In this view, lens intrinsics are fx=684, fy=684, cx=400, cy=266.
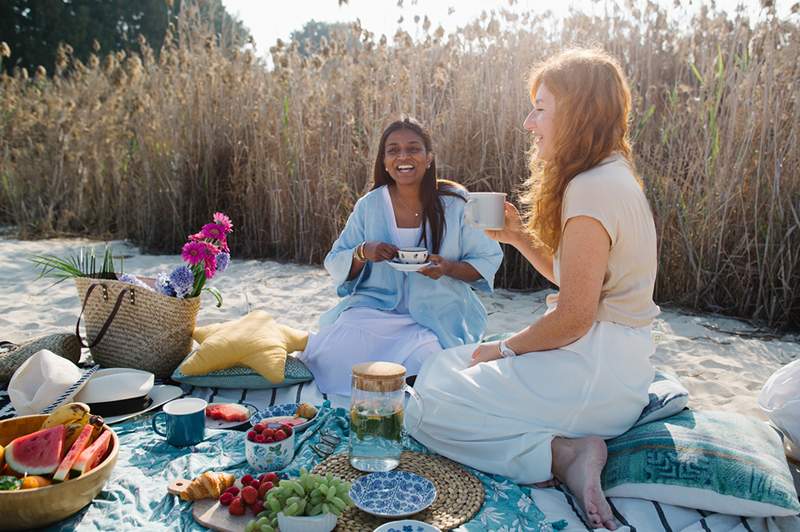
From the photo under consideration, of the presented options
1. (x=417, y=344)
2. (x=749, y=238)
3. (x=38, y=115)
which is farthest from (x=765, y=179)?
(x=38, y=115)

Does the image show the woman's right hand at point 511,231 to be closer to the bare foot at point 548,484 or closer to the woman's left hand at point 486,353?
the woman's left hand at point 486,353

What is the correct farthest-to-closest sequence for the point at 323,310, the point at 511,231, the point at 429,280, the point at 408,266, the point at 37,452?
the point at 323,310 < the point at 429,280 < the point at 408,266 < the point at 511,231 < the point at 37,452

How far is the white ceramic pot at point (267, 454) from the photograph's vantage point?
2396 millimetres

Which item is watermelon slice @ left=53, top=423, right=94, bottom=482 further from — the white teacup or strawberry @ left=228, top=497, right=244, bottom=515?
the white teacup

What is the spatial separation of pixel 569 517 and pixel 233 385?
69.3 inches

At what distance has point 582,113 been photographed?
226 cm

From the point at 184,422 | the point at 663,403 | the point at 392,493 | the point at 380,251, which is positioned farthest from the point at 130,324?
the point at 663,403

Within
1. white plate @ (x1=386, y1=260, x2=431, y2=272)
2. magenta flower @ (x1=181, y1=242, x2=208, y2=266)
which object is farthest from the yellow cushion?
white plate @ (x1=386, y1=260, x2=431, y2=272)

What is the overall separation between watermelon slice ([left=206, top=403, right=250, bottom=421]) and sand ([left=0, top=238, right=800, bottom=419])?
5.40ft

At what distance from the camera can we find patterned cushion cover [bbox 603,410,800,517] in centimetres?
215

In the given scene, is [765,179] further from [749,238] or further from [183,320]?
[183,320]

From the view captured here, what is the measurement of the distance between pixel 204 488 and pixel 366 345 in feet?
4.42

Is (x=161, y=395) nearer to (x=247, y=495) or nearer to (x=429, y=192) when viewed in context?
(x=247, y=495)

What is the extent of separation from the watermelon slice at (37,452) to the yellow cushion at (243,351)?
1171 millimetres
